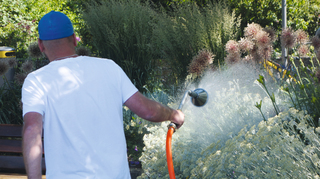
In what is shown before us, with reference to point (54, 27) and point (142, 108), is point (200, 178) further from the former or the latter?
point (54, 27)

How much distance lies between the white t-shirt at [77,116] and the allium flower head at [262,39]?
2.16 m

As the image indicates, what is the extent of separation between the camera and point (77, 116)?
1568mm

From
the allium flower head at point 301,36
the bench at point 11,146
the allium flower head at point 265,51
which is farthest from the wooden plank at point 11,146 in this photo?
the allium flower head at point 301,36

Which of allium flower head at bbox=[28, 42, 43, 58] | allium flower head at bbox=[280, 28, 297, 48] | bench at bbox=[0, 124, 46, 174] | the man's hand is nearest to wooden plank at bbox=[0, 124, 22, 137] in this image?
bench at bbox=[0, 124, 46, 174]

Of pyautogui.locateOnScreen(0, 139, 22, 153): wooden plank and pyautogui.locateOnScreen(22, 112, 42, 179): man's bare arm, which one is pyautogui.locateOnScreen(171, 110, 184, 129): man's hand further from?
pyautogui.locateOnScreen(0, 139, 22, 153): wooden plank

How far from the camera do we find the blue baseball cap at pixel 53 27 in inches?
64.8

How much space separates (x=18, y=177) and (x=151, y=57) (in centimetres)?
267

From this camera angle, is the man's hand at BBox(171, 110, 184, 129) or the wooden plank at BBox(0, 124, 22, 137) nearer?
the man's hand at BBox(171, 110, 184, 129)

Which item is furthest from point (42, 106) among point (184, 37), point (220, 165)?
point (184, 37)

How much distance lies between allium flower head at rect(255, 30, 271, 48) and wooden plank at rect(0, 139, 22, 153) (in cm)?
291

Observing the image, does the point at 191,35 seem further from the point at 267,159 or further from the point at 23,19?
the point at 23,19

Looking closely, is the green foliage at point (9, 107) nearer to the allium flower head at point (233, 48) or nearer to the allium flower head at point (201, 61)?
the allium flower head at point (201, 61)

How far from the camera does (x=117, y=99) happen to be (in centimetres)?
170

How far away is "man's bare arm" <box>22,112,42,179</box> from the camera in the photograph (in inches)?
55.6
